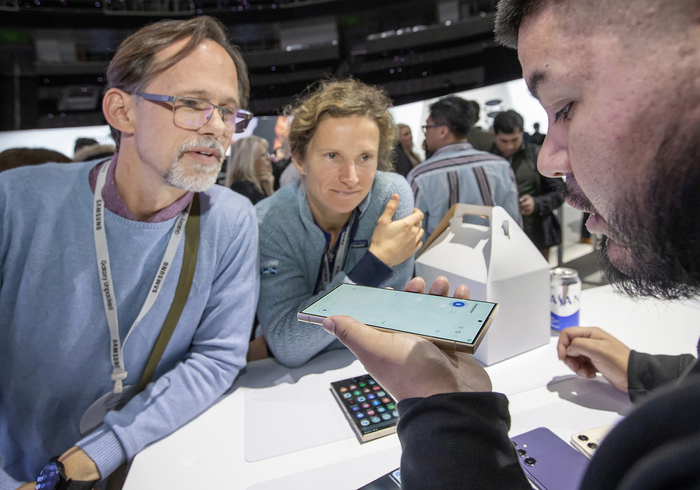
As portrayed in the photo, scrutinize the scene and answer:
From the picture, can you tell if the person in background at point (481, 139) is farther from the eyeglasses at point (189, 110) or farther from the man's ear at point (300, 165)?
the eyeglasses at point (189, 110)

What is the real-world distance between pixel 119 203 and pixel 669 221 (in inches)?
48.5

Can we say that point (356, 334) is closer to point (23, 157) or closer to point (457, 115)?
point (23, 157)

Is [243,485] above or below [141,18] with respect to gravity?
below

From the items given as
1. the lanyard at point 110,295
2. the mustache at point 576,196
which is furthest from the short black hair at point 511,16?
the lanyard at point 110,295

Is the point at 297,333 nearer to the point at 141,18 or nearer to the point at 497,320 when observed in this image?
the point at 497,320

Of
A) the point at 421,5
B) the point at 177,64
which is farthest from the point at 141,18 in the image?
the point at 177,64

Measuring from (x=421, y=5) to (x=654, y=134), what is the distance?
7351mm

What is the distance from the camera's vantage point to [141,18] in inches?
264

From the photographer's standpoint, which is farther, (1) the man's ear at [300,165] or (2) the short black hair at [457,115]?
(2) the short black hair at [457,115]

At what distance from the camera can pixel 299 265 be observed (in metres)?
1.35

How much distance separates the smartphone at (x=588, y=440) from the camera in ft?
2.38

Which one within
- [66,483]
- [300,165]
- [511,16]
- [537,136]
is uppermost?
[537,136]

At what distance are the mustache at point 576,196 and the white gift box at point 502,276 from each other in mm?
461

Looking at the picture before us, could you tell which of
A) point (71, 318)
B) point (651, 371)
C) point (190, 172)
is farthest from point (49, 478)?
point (651, 371)
